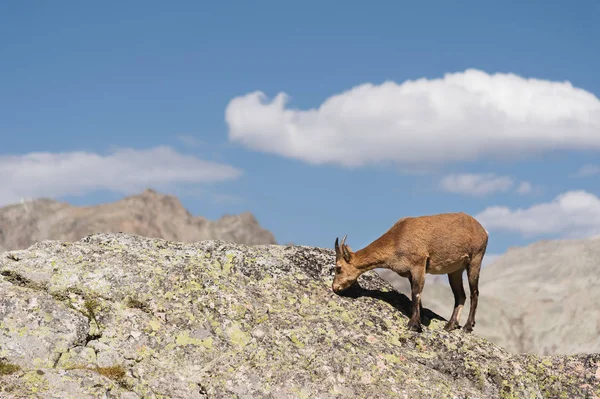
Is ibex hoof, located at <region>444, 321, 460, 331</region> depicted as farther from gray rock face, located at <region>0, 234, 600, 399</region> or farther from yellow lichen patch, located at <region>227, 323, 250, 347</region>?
yellow lichen patch, located at <region>227, 323, 250, 347</region>

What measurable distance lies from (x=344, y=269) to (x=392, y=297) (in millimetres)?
1390

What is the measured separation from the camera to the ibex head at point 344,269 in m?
16.3

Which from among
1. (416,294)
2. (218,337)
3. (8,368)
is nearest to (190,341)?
(218,337)

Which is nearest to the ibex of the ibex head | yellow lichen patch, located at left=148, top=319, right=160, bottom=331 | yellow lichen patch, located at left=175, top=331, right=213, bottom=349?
the ibex head

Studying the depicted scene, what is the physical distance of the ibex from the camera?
17000 mm

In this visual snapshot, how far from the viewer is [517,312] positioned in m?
124

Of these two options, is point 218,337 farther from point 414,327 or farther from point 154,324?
point 414,327

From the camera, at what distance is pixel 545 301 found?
122 m

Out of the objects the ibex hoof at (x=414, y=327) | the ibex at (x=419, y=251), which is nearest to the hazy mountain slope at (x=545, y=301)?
the ibex at (x=419, y=251)

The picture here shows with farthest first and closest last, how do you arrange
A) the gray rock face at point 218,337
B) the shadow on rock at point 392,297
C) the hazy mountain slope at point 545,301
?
the hazy mountain slope at point 545,301
the shadow on rock at point 392,297
the gray rock face at point 218,337

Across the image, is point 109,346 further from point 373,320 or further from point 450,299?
point 450,299

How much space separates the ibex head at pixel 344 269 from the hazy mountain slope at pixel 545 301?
8788 cm

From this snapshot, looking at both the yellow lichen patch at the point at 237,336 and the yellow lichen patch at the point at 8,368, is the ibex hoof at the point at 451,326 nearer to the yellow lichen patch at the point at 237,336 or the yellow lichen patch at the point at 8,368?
the yellow lichen patch at the point at 237,336

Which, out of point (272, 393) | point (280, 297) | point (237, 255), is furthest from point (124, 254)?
point (272, 393)
